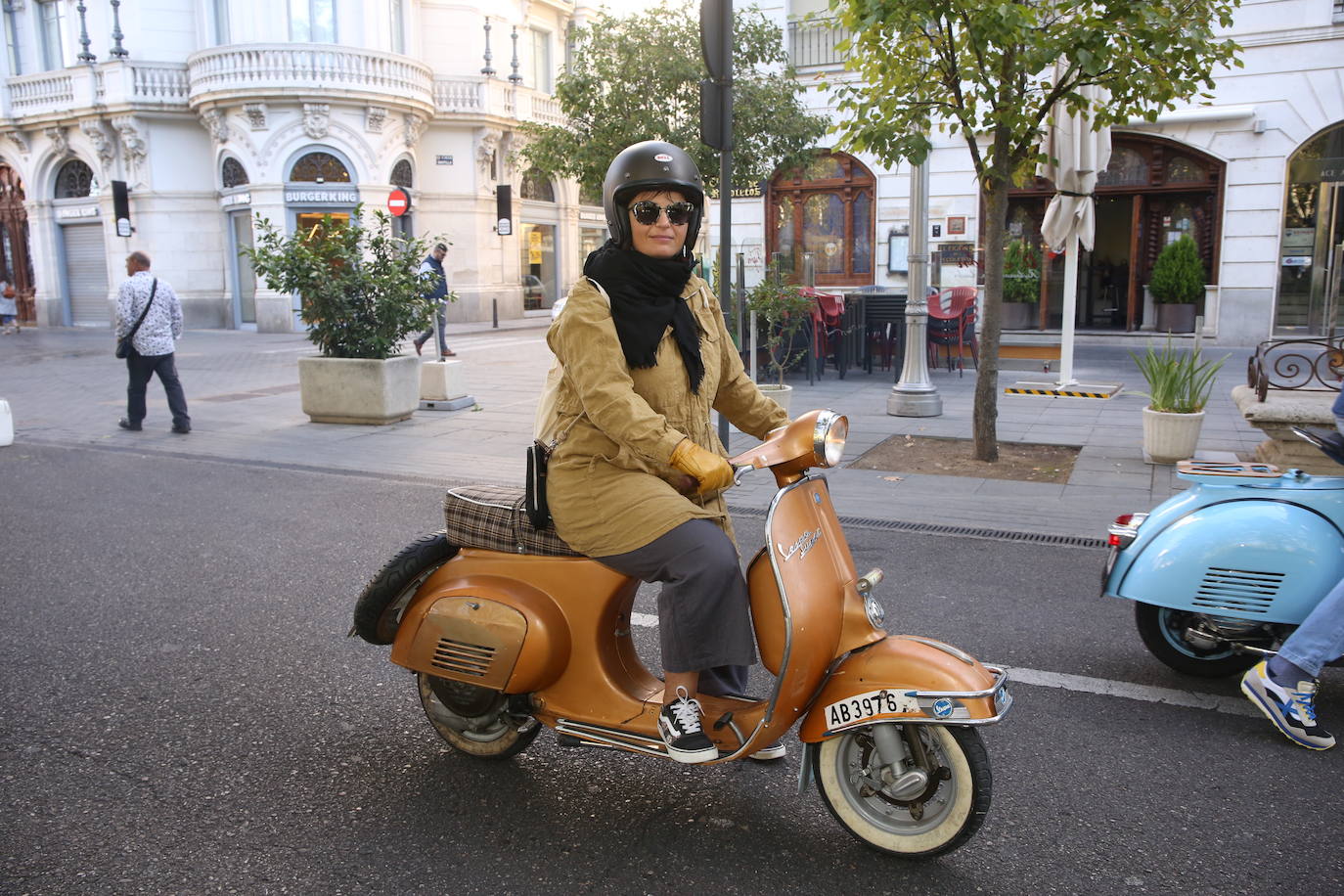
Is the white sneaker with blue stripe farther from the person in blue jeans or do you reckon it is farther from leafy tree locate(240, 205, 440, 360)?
leafy tree locate(240, 205, 440, 360)

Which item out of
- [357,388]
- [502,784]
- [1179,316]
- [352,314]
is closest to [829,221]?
[1179,316]

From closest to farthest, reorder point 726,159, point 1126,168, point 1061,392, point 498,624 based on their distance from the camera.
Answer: point 498,624, point 726,159, point 1061,392, point 1126,168

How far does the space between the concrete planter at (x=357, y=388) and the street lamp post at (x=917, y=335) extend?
16.2 feet

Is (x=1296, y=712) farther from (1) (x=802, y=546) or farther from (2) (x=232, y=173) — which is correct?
(2) (x=232, y=173)

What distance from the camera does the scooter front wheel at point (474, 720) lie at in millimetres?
3246

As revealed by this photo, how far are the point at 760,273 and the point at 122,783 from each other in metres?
16.9

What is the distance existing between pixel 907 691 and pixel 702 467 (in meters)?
0.75

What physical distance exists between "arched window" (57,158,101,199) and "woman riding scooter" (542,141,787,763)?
100ft

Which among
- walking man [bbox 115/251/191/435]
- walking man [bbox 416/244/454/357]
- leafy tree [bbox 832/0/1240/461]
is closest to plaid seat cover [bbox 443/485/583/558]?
leafy tree [bbox 832/0/1240/461]

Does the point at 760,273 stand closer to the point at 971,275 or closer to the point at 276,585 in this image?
the point at 971,275

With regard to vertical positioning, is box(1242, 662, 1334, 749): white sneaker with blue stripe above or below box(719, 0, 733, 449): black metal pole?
below

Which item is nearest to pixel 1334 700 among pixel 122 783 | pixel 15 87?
pixel 122 783

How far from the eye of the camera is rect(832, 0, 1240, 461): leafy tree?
6918 millimetres

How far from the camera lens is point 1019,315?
18359 millimetres
